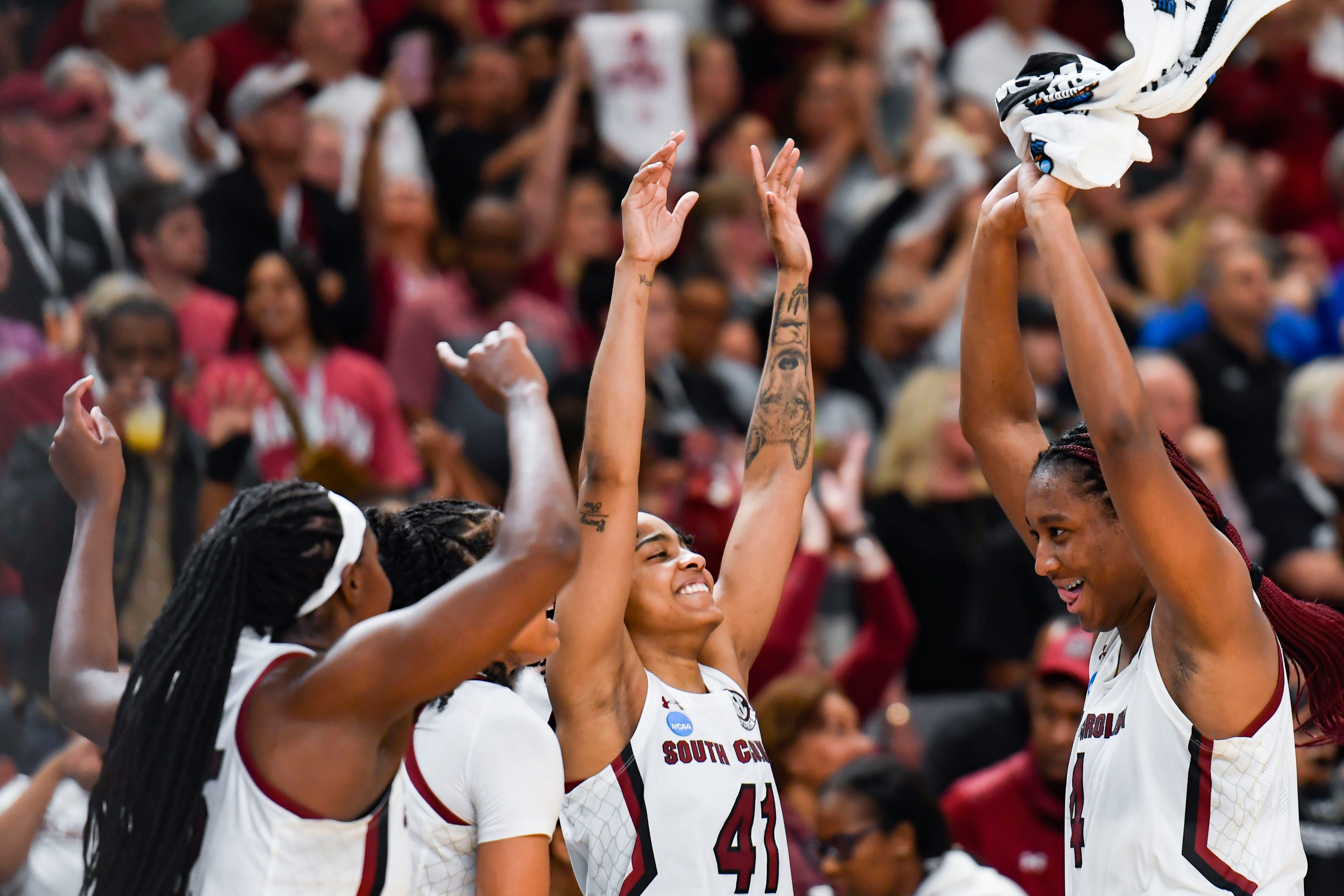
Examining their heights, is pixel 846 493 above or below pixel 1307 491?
above

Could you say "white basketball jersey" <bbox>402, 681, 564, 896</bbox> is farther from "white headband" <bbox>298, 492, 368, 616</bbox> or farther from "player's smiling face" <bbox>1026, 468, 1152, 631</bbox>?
"player's smiling face" <bbox>1026, 468, 1152, 631</bbox>

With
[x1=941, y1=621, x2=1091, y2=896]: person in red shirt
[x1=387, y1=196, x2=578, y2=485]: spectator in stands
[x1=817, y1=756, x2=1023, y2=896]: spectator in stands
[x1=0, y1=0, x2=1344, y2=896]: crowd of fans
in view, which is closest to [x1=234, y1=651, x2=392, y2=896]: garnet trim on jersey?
[x1=0, y1=0, x2=1344, y2=896]: crowd of fans

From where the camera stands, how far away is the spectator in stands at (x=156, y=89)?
7121 mm

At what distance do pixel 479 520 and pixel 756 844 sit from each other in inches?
35.0

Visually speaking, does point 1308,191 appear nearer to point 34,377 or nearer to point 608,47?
point 608,47

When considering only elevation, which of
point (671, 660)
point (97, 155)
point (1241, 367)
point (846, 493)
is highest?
point (671, 660)

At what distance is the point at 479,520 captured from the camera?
3441mm

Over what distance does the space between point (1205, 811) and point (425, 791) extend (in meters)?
1.46

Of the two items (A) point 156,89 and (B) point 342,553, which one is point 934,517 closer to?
(A) point 156,89

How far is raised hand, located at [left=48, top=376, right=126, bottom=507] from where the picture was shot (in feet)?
11.0

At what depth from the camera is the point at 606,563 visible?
3.41 meters

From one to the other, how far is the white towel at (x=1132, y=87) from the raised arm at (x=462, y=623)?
126cm

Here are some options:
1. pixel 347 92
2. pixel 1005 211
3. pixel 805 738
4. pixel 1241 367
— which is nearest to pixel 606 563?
pixel 1005 211

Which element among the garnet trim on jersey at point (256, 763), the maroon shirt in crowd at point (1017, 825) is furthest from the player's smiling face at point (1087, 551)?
the maroon shirt in crowd at point (1017, 825)
